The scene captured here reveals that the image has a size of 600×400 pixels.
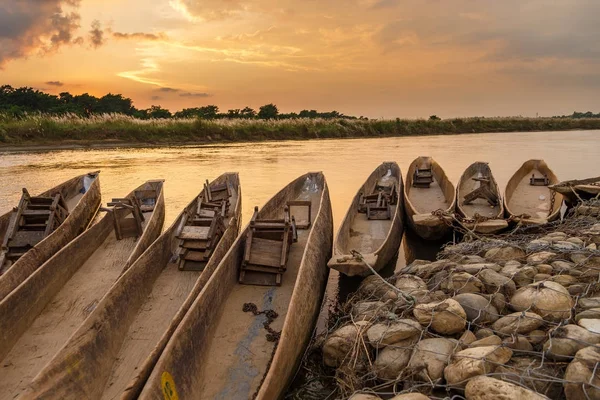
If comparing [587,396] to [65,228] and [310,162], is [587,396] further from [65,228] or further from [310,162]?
[310,162]

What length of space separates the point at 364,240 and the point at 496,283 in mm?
3733

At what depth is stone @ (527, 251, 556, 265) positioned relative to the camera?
5.89 m

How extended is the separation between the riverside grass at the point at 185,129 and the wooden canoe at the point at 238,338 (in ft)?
102

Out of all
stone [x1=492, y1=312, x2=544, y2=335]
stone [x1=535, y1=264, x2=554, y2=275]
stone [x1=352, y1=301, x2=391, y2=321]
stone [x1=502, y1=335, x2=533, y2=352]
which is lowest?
stone [x1=352, y1=301, x2=391, y2=321]

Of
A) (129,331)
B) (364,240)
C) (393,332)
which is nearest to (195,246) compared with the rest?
(129,331)

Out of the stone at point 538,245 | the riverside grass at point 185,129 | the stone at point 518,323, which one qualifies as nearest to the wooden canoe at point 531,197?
the stone at point 538,245

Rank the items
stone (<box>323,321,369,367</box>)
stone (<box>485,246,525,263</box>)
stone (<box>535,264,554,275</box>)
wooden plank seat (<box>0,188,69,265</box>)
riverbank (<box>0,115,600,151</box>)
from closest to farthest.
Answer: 1. stone (<box>323,321,369,367</box>)
2. stone (<box>535,264,554,275</box>)
3. stone (<box>485,246,525,263</box>)
4. wooden plank seat (<box>0,188,69,265</box>)
5. riverbank (<box>0,115,600,151</box>)

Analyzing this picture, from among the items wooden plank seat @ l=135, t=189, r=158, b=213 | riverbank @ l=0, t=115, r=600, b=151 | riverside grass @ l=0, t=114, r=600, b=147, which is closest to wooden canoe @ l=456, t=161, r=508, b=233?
wooden plank seat @ l=135, t=189, r=158, b=213

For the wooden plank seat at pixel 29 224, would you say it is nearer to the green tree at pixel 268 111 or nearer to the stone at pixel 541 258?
the stone at pixel 541 258

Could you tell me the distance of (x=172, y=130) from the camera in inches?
1420

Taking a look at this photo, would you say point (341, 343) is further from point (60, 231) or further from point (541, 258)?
point (60, 231)

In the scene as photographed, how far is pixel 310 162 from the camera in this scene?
2448 cm

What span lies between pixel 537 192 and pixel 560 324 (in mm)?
9751

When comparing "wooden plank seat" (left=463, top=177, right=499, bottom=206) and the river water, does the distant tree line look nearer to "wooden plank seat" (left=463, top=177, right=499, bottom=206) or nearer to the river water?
the river water
